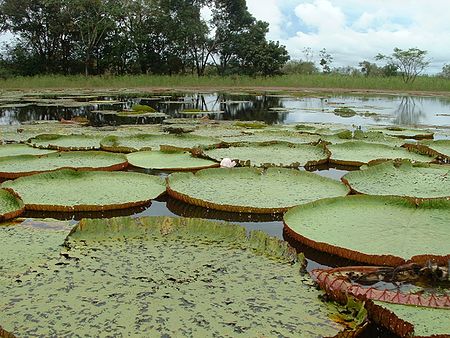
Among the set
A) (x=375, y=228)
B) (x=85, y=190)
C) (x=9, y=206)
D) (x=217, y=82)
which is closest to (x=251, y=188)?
(x=375, y=228)

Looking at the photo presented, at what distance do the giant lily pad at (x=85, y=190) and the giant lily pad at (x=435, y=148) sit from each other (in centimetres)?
268

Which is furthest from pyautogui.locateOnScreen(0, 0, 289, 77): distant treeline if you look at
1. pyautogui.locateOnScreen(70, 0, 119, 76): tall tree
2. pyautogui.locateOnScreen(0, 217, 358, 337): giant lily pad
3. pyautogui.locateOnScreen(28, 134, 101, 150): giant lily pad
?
pyautogui.locateOnScreen(0, 217, 358, 337): giant lily pad

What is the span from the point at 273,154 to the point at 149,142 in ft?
4.77

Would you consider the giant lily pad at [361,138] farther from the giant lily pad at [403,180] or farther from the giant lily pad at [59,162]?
the giant lily pad at [59,162]

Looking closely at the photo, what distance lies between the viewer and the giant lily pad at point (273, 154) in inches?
154

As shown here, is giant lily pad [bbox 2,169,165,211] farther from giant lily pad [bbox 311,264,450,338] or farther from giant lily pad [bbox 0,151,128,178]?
giant lily pad [bbox 311,264,450,338]

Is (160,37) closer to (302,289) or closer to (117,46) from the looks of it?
(117,46)

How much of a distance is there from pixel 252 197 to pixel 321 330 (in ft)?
5.14

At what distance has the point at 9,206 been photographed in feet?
8.50

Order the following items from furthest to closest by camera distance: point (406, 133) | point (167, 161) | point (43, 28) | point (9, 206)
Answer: point (43, 28) < point (406, 133) < point (167, 161) < point (9, 206)

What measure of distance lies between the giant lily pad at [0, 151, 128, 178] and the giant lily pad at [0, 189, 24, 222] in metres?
0.74

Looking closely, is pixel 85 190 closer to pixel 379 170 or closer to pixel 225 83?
pixel 379 170

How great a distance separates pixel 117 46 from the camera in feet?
70.7

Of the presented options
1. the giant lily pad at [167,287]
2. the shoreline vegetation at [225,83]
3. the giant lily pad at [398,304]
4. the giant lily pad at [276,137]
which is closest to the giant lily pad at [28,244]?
the giant lily pad at [167,287]
